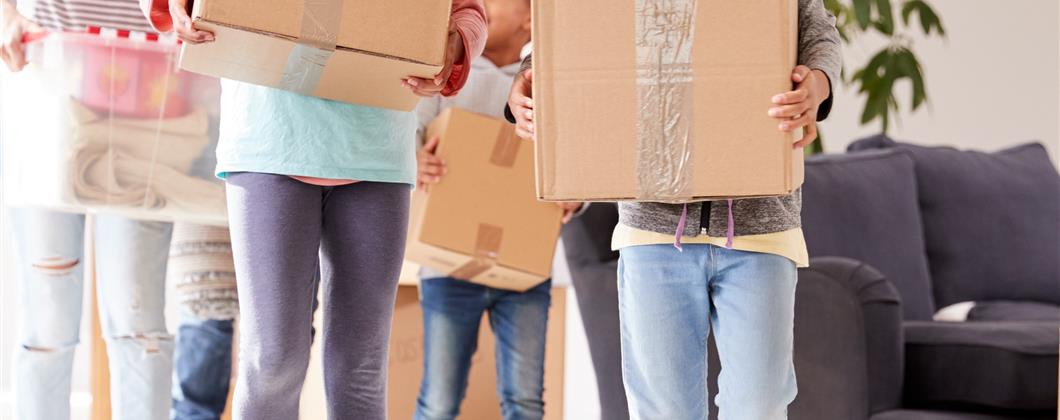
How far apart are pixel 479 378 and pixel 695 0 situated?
1.56 meters

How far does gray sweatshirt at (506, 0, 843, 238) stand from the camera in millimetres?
1359

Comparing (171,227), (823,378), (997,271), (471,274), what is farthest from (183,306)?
(997,271)

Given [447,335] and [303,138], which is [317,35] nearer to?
[303,138]

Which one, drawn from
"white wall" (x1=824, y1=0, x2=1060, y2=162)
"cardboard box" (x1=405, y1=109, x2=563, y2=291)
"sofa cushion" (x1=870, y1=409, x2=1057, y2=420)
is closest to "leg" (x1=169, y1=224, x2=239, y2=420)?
"cardboard box" (x1=405, y1=109, x2=563, y2=291)

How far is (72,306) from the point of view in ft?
5.96

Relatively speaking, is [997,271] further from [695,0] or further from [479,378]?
[695,0]

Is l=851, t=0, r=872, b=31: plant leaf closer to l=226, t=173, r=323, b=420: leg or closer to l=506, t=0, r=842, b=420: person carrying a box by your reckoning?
l=506, t=0, r=842, b=420: person carrying a box

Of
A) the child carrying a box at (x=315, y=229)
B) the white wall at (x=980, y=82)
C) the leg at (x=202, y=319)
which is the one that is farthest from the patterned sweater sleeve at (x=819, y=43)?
the white wall at (x=980, y=82)

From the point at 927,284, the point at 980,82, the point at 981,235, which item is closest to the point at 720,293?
the point at 927,284

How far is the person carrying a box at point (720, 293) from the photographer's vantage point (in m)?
1.35

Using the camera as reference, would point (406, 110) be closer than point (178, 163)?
Yes

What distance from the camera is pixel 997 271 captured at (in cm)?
262

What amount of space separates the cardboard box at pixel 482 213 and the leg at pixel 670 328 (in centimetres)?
54

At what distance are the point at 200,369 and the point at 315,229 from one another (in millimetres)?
612
